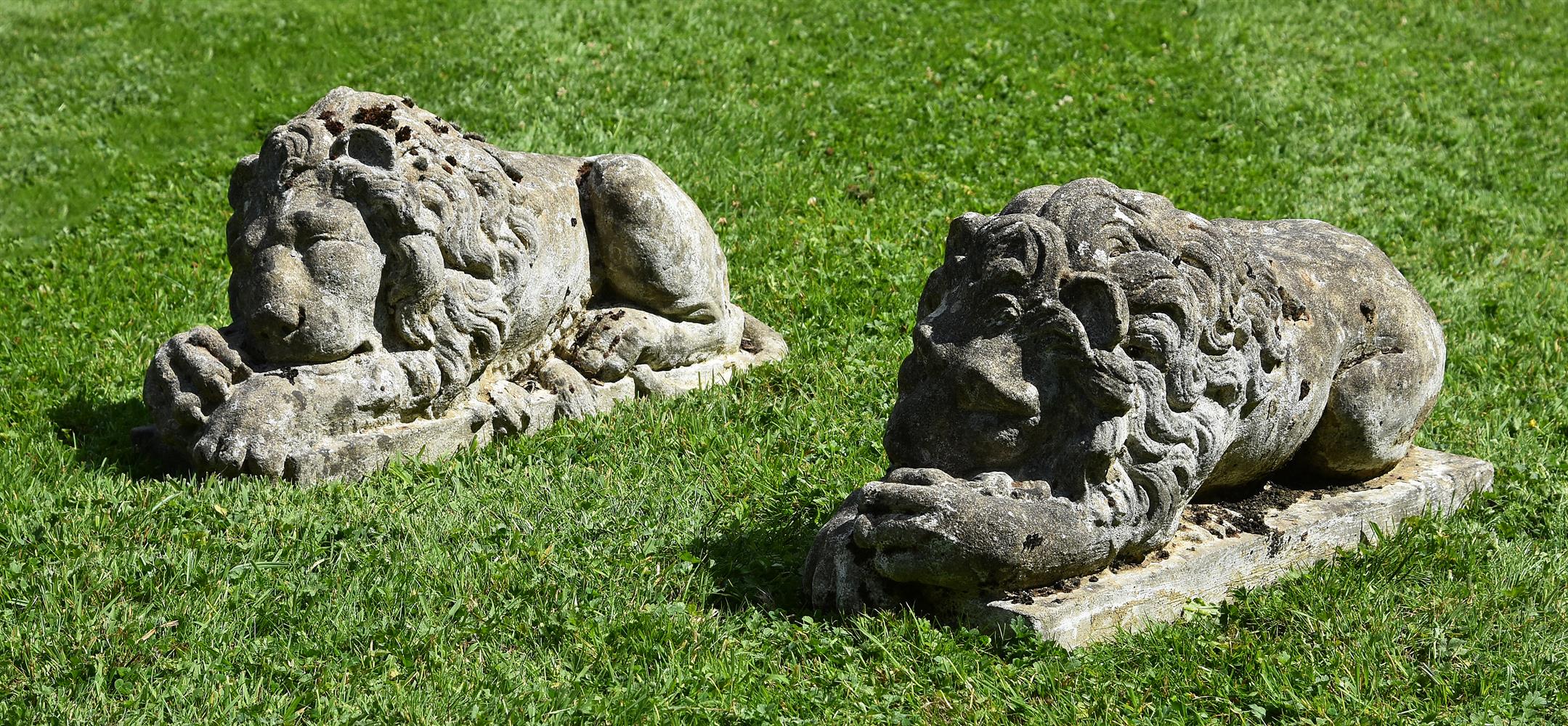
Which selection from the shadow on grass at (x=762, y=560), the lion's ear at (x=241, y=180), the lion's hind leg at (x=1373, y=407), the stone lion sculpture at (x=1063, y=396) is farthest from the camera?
the lion's ear at (x=241, y=180)

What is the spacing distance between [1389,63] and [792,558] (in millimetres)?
11490

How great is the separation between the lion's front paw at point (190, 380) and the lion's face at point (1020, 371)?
10.2ft

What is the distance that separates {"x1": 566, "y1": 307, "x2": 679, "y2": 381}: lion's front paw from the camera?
7203 millimetres

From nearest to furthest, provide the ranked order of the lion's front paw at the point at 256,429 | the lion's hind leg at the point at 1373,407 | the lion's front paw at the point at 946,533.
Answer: the lion's front paw at the point at 946,533, the lion's hind leg at the point at 1373,407, the lion's front paw at the point at 256,429

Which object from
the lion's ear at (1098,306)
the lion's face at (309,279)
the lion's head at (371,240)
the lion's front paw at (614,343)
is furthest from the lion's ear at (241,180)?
the lion's ear at (1098,306)

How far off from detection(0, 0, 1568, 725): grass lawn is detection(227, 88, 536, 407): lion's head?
2.15 feet

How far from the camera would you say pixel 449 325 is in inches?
252

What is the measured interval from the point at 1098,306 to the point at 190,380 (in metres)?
3.87

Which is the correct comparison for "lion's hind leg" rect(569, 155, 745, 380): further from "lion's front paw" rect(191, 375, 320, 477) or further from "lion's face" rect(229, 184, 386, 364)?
"lion's front paw" rect(191, 375, 320, 477)

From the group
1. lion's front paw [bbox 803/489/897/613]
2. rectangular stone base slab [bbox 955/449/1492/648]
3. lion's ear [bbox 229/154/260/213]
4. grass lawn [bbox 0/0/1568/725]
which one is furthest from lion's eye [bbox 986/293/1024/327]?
lion's ear [bbox 229/154/260/213]

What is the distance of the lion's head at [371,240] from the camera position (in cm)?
605

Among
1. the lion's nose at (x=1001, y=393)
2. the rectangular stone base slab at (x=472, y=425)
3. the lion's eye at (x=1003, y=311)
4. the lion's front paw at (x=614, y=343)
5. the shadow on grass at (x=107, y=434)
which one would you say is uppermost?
the lion's eye at (x=1003, y=311)

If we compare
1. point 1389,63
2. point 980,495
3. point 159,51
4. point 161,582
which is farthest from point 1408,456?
point 159,51

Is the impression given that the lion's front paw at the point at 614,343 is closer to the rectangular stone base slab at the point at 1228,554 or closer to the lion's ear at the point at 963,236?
the lion's ear at the point at 963,236
